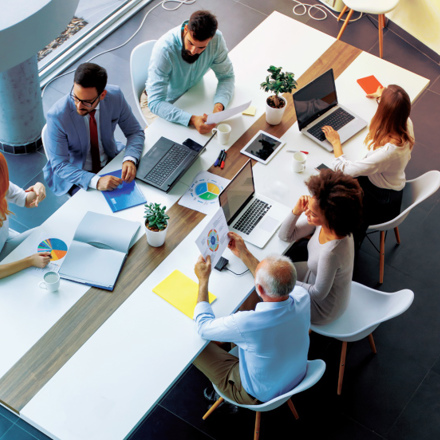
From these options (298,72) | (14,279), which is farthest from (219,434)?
(298,72)

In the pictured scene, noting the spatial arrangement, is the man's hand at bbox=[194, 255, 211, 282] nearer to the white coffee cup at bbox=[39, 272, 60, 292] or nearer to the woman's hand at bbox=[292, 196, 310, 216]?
the woman's hand at bbox=[292, 196, 310, 216]

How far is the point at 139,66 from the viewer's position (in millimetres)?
3871

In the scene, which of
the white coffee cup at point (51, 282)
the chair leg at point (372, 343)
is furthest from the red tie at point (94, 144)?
the chair leg at point (372, 343)

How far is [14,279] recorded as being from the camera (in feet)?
8.94

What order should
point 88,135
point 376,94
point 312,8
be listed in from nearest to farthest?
point 88,135 < point 376,94 < point 312,8

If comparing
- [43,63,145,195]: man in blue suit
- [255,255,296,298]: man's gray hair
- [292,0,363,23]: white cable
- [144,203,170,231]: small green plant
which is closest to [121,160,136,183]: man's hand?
[43,63,145,195]: man in blue suit

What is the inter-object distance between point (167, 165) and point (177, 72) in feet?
2.47

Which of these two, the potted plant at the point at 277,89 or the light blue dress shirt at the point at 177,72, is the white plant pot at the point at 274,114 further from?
the light blue dress shirt at the point at 177,72

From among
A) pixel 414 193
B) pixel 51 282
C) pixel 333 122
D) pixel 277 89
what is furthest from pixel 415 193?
pixel 51 282

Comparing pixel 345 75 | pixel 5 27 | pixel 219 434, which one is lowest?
pixel 219 434

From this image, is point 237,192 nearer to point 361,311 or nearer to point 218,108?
point 218,108

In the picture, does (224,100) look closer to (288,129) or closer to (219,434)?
(288,129)

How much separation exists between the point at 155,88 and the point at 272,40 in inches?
41.3

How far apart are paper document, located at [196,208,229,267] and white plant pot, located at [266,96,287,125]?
1.01m
